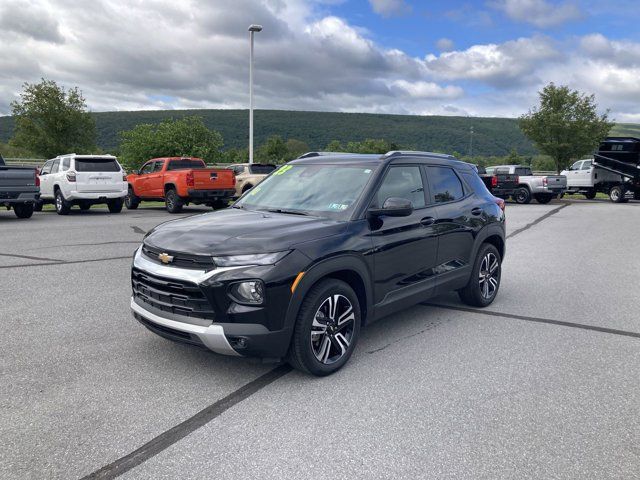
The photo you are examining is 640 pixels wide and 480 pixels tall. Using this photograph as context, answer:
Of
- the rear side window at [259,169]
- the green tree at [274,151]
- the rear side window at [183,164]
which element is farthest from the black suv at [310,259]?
the green tree at [274,151]

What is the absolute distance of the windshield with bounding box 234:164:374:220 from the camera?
14.6ft

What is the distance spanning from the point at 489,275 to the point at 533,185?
838 inches

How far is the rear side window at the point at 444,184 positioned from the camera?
5.34 meters

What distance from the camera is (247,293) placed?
3.54m

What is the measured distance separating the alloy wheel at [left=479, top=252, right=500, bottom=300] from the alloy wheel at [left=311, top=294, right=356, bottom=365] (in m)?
2.51

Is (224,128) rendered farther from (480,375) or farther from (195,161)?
(480,375)

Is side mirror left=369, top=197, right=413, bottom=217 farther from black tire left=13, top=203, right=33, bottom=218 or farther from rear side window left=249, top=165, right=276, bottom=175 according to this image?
rear side window left=249, top=165, right=276, bottom=175

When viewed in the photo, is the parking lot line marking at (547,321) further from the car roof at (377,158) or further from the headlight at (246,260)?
the headlight at (246,260)

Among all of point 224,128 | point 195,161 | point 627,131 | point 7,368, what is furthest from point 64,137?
point 627,131

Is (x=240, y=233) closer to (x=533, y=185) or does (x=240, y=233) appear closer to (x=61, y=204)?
(x=61, y=204)

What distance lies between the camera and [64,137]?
50.9 metres

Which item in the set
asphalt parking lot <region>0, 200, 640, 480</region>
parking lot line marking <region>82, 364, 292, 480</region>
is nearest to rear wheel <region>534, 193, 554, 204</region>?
asphalt parking lot <region>0, 200, 640, 480</region>

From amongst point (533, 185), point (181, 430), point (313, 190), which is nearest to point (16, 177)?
point (313, 190)

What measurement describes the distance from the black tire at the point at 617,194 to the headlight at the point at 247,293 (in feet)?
92.0
